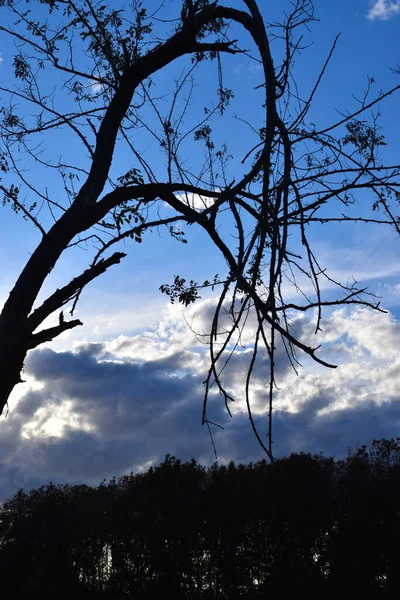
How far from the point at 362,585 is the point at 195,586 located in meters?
5.74

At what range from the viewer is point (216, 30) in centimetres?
763

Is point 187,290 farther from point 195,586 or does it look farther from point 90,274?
point 195,586

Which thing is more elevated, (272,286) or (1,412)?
(272,286)

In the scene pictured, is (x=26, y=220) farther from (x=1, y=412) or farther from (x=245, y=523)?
(x=245, y=523)

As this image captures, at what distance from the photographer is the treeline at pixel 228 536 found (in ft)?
68.5

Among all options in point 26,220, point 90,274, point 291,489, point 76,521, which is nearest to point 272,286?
point 90,274

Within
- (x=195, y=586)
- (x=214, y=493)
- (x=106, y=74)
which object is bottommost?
(x=195, y=586)

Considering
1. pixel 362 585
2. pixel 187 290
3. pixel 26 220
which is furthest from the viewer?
pixel 362 585

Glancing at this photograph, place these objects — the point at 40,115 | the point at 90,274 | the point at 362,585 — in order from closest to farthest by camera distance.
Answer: the point at 90,274, the point at 40,115, the point at 362,585

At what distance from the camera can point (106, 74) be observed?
794cm

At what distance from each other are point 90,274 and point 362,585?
19.2m

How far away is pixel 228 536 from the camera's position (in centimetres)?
2150

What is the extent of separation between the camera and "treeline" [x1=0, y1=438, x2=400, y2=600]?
20.9 m

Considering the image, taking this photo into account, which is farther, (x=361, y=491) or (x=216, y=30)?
(x=361, y=491)
